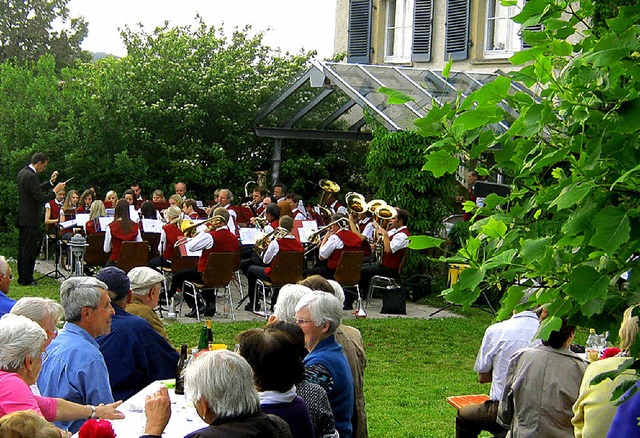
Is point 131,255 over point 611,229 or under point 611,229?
under

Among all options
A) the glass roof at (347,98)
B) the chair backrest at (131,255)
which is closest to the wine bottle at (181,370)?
the chair backrest at (131,255)

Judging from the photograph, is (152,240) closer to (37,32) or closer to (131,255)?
(131,255)

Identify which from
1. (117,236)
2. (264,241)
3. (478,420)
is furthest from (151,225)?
(478,420)

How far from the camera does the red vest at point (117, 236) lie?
1462 centimetres

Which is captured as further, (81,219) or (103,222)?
(81,219)

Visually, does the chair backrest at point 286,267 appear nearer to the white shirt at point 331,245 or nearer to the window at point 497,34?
the white shirt at point 331,245

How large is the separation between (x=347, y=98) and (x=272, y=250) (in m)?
8.90

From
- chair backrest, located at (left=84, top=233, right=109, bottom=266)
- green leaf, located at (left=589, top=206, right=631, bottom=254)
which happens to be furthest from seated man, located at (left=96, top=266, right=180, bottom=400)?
chair backrest, located at (left=84, top=233, right=109, bottom=266)

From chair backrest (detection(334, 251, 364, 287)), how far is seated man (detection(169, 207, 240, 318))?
1.59 meters

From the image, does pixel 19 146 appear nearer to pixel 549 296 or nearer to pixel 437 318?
pixel 437 318

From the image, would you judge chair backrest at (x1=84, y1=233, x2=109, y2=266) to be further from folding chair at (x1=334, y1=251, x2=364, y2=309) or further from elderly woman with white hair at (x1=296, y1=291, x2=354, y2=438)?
elderly woman with white hair at (x1=296, y1=291, x2=354, y2=438)

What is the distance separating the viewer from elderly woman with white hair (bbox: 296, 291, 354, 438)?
5.53m

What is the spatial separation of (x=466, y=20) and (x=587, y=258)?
20.3 m

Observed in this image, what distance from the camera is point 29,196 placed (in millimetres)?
16531
